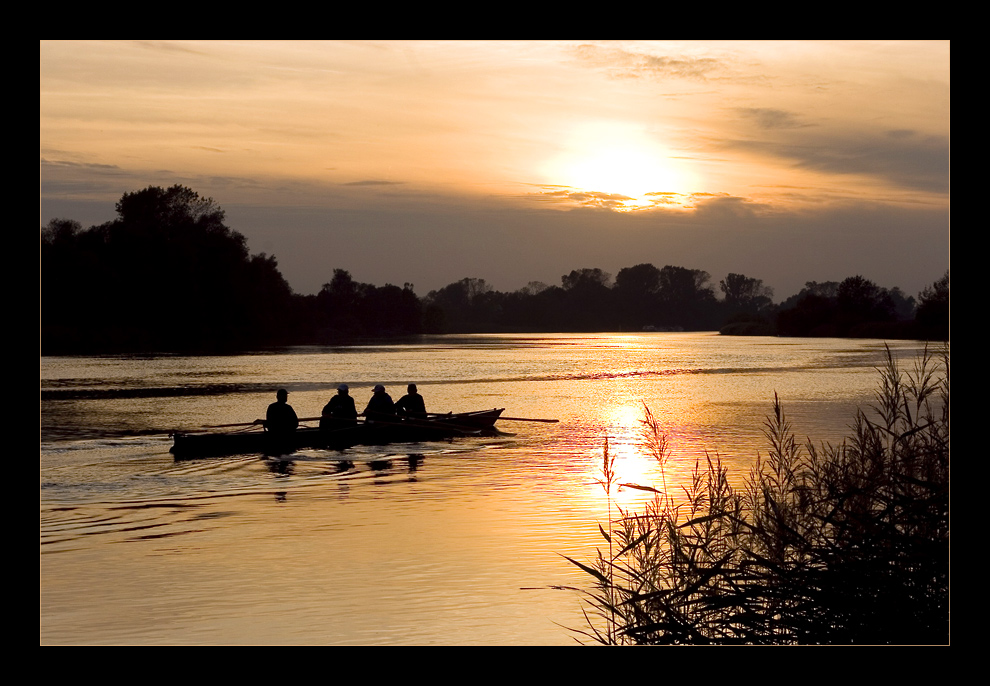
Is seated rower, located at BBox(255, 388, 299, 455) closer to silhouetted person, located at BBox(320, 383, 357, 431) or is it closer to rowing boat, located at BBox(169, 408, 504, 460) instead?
rowing boat, located at BBox(169, 408, 504, 460)

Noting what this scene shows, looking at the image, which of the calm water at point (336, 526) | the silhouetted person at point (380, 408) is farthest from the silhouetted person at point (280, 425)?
the silhouetted person at point (380, 408)

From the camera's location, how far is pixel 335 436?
24.3m

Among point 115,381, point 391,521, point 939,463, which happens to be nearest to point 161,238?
point 115,381

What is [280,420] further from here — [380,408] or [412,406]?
[412,406]

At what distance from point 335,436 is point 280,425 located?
1.99 m

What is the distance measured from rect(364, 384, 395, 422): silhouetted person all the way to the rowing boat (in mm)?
178

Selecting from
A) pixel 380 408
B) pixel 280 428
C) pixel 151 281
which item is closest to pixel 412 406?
pixel 380 408

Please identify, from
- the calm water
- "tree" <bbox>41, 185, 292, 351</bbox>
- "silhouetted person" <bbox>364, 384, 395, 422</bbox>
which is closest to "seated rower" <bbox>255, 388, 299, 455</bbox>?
the calm water

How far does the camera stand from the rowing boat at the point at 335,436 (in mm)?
22578

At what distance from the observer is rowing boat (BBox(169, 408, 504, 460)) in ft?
74.1

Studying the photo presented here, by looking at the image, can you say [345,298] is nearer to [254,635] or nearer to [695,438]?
[695,438]

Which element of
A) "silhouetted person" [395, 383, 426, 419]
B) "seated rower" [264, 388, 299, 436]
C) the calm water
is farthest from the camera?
"silhouetted person" [395, 383, 426, 419]

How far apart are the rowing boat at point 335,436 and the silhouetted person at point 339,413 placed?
0.64 ft
